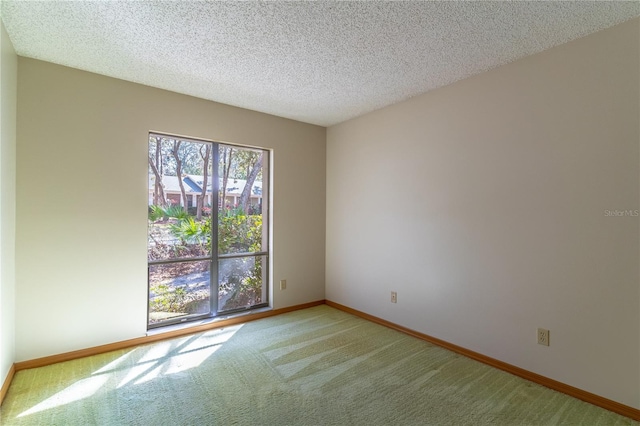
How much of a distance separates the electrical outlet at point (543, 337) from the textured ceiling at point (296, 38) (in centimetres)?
214

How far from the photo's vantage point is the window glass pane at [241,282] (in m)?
3.54

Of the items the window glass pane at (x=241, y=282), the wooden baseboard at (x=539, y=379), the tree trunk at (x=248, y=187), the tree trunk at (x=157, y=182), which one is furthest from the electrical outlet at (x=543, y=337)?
the tree trunk at (x=157, y=182)

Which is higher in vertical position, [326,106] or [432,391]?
[326,106]

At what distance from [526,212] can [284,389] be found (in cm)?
231

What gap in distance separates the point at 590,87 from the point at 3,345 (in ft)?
14.6

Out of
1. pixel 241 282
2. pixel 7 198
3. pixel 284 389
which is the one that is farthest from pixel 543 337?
pixel 7 198

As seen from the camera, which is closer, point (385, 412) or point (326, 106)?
point (385, 412)

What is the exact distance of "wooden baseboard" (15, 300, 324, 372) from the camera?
2.43 m

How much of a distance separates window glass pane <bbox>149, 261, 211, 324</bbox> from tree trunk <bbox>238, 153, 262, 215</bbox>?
0.80m

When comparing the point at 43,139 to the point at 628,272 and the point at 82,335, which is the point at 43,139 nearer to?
the point at 82,335

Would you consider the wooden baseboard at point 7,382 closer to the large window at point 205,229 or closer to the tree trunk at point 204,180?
the large window at point 205,229

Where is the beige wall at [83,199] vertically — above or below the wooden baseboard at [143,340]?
above

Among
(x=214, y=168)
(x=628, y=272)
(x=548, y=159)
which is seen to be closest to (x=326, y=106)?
(x=214, y=168)

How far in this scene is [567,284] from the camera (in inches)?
84.4
